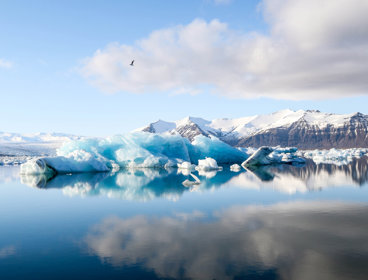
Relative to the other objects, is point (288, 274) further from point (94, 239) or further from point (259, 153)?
point (259, 153)

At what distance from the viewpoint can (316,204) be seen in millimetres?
12039

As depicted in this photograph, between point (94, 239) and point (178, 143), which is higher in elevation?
point (178, 143)

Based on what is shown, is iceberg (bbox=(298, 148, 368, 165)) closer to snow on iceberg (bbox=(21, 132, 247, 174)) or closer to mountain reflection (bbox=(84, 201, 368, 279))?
snow on iceberg (bbox=(21, 132, 247, 174))

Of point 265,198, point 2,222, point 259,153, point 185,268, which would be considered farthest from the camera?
point 259,153

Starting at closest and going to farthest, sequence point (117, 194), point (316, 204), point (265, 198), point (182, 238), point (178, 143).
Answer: point (182, 238) < point (316, 204) < point (265, 198) < point (117, 194) < point (178, 143)

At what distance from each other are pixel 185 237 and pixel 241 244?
1330 mm

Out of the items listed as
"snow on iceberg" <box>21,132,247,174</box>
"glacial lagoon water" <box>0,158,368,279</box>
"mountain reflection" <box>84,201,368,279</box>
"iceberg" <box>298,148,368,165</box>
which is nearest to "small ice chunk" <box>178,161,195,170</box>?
"snow on iceberg" <box>21,132,247,174</box>

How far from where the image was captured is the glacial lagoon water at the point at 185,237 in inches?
223

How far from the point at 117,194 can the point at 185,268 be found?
9821 mm

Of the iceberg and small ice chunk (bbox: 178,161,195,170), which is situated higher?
small ice chunk (bbox: 178,161,195,170)

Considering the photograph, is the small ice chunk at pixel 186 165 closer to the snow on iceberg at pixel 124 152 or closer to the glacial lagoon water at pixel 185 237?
the snow on iceberg at pixel 124 152

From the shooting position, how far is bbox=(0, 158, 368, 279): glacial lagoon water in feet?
18.6

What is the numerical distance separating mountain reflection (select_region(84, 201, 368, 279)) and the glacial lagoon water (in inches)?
0.7

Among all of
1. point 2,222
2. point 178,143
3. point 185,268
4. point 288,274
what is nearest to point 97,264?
point 185,268
